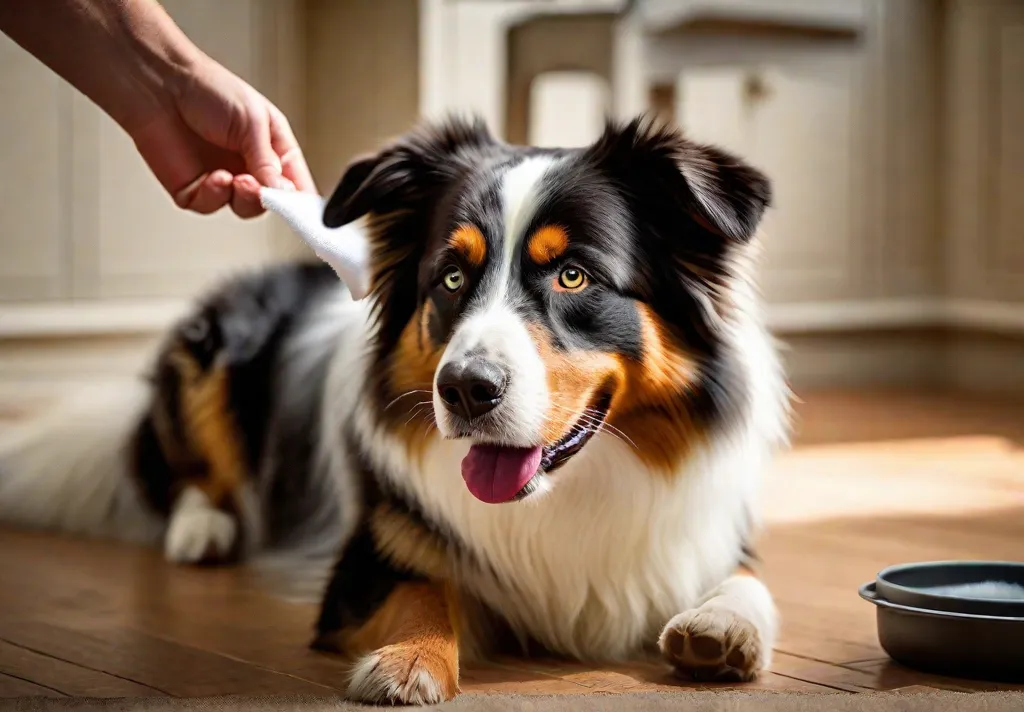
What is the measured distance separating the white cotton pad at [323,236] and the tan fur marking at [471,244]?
0.28m

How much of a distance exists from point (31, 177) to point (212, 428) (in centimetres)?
250

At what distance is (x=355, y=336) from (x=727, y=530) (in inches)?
35.3

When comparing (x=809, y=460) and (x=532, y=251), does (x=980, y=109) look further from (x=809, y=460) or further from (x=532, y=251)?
(x=532, y=251)

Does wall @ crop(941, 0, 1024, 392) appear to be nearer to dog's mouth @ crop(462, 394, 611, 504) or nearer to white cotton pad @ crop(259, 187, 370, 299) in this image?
white cotton pad @ crop(259, 187, 370, 299)

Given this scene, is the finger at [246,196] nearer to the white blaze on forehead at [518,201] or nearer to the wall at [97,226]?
the white blaze on forehead at [518,201]

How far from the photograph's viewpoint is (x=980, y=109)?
5.71 m

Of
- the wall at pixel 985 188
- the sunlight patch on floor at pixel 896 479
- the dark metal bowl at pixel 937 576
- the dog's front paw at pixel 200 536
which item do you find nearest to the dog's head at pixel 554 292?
the dark metal bowl at pixel 937 576

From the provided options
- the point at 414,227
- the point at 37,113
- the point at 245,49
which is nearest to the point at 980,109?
the point at 245,49

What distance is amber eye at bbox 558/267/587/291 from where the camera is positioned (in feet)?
6.04

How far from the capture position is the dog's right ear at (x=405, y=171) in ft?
6.62

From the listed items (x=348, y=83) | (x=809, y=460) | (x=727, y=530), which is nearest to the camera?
(x=727, y=530)

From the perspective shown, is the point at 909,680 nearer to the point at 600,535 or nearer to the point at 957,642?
the point at 957,642

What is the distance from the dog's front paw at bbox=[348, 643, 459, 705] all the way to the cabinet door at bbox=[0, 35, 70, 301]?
3.78 metres

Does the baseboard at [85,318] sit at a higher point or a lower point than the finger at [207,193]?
lower
